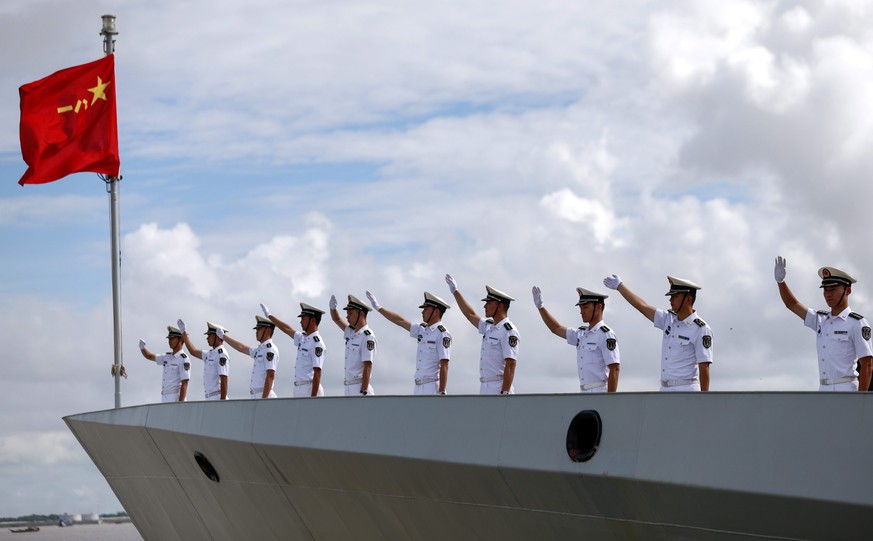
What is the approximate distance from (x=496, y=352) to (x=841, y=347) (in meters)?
4.10

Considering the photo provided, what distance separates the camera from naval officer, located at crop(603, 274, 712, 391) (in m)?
10.9

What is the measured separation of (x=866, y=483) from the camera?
8.26 metres

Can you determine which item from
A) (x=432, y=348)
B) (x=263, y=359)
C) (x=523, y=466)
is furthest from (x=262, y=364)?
(x=523, y=466)

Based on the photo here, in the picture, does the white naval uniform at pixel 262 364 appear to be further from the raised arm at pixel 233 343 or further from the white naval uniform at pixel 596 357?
the white naval uniform at pixel 596 357

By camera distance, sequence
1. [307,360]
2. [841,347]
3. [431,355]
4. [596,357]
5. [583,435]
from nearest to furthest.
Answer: [841,347]
[583,435]
[596,357]
[431,355]
[307,360]

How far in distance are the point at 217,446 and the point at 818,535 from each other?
8866mm

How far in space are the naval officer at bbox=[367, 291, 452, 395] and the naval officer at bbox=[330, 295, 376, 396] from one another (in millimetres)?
1097

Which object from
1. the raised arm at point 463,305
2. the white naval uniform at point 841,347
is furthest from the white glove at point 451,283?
the white naval uniform at point 841,347

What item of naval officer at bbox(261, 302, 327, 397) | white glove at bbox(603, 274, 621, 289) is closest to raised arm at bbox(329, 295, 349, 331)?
naval officer at bbox(261, 302, 327, 397)

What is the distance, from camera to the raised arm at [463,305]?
45.5 ft

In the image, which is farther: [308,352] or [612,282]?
[308,352]

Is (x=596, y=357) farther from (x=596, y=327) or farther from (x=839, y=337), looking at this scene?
(x=839, y=337)

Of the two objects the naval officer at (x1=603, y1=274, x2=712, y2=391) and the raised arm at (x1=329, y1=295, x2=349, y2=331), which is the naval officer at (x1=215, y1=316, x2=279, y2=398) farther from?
the naval officer at (x1=603, y1=274, x2=712, y2=391)

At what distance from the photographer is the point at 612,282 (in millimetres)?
11758
